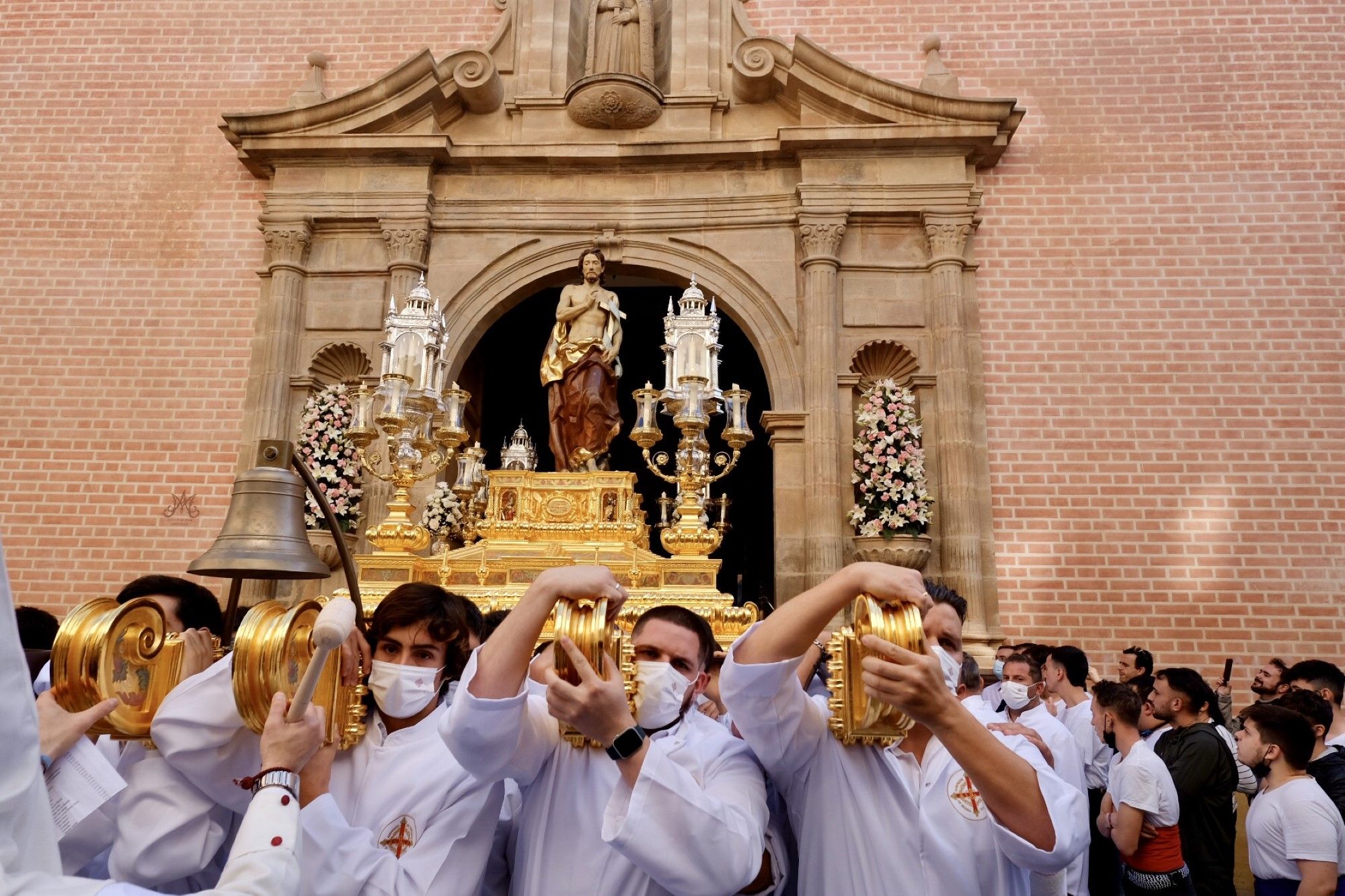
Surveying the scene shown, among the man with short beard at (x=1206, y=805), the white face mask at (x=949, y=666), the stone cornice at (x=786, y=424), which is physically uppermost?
the stone cornice at (x=786, y=424)

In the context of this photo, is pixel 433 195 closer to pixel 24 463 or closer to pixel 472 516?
pixel 472 516

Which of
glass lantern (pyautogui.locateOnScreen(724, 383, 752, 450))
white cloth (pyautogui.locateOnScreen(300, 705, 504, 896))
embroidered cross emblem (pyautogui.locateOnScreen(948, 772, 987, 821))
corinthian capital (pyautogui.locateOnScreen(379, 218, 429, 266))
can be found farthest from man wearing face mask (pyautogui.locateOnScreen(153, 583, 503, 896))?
corinthian capital (pyautogui.locateOnScreen(379, 218, 429, 266))

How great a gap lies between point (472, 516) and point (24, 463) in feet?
19.4

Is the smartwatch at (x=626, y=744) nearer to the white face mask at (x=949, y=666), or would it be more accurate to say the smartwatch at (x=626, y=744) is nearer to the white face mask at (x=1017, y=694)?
the white face mask at (x=949, y=666)

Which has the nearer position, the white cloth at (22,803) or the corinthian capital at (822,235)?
the white cloth at (22,803)

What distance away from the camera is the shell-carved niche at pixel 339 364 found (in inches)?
419

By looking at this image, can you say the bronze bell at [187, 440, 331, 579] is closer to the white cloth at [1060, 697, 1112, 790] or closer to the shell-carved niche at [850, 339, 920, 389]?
the white cloth at [1060, 697, 1112, 790]

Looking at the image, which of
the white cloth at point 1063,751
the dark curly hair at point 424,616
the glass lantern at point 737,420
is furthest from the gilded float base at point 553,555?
the dark curly hair at point 424,616

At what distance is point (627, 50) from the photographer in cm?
1146

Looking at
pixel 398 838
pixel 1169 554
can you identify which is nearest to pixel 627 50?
pixel 1169 554

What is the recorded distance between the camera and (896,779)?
232 centimetres

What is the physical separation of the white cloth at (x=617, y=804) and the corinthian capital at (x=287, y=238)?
947 centimetres

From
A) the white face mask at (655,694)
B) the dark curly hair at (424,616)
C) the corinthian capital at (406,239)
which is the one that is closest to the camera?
the white face mask at (655,694)

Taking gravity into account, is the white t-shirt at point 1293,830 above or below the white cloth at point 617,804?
below
